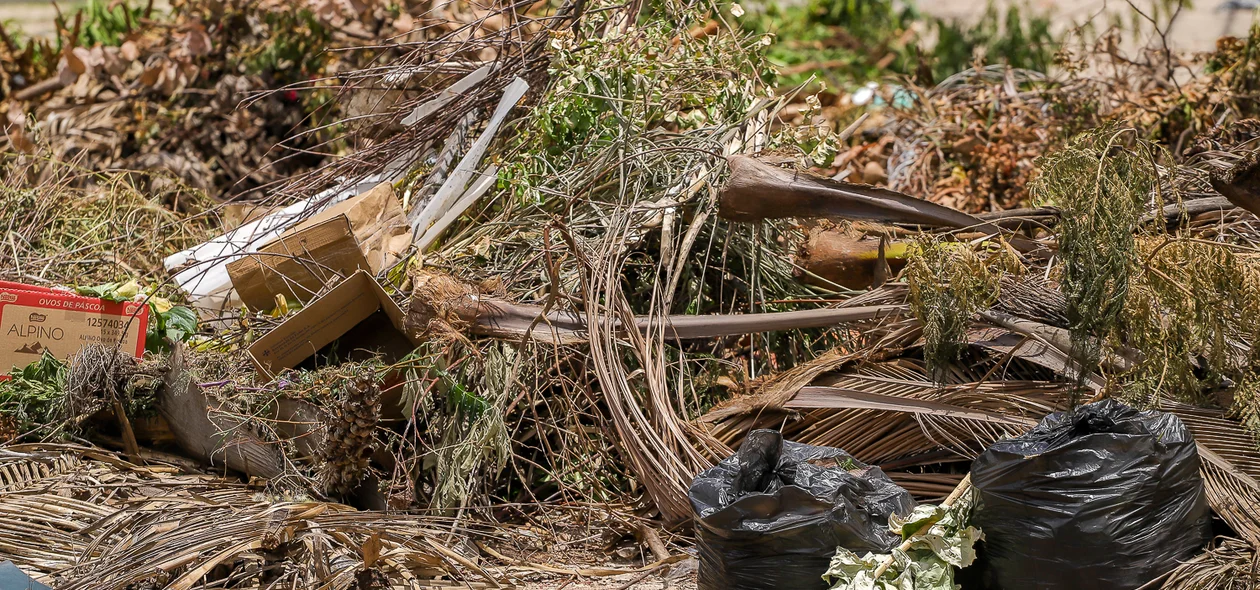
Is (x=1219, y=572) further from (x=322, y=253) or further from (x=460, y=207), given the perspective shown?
(x=322, y=253)

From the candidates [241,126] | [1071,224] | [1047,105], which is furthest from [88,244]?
[1047,105]

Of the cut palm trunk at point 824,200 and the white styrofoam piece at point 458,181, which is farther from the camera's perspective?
the white styrofoam piece at point 458,181

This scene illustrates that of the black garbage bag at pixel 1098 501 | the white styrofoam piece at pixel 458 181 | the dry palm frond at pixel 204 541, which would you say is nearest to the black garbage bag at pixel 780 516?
the black garbage bag at pixel 1098 501

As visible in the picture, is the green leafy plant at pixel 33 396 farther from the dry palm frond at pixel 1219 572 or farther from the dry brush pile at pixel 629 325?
the dry palm frond at pixel 1219 572

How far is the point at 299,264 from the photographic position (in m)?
3.82

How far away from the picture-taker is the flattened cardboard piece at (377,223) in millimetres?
3885

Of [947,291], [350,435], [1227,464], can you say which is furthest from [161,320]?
[1227,464]

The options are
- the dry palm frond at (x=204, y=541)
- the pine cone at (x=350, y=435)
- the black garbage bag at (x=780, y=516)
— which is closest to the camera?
the black garbage bag at (x=780, y=516)

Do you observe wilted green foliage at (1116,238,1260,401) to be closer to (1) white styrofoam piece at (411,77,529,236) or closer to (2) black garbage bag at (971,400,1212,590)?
(2) black garbage bag at (971,400,1212,590)

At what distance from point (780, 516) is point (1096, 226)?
109 centimetres

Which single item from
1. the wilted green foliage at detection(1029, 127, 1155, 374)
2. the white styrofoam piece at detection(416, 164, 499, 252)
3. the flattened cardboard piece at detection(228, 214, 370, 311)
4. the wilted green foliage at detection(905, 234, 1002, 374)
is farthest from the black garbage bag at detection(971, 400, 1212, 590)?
the flattened cardboard piece at detection(228, 214, 370, 311)

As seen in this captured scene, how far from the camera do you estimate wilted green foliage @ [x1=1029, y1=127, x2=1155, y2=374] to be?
2.54 meters

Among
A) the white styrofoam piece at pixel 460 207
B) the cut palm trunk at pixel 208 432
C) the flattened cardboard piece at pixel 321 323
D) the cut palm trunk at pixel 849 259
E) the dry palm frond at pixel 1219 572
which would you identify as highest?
the white styrofoam piece at pixel 460 207

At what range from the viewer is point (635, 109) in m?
3.86
